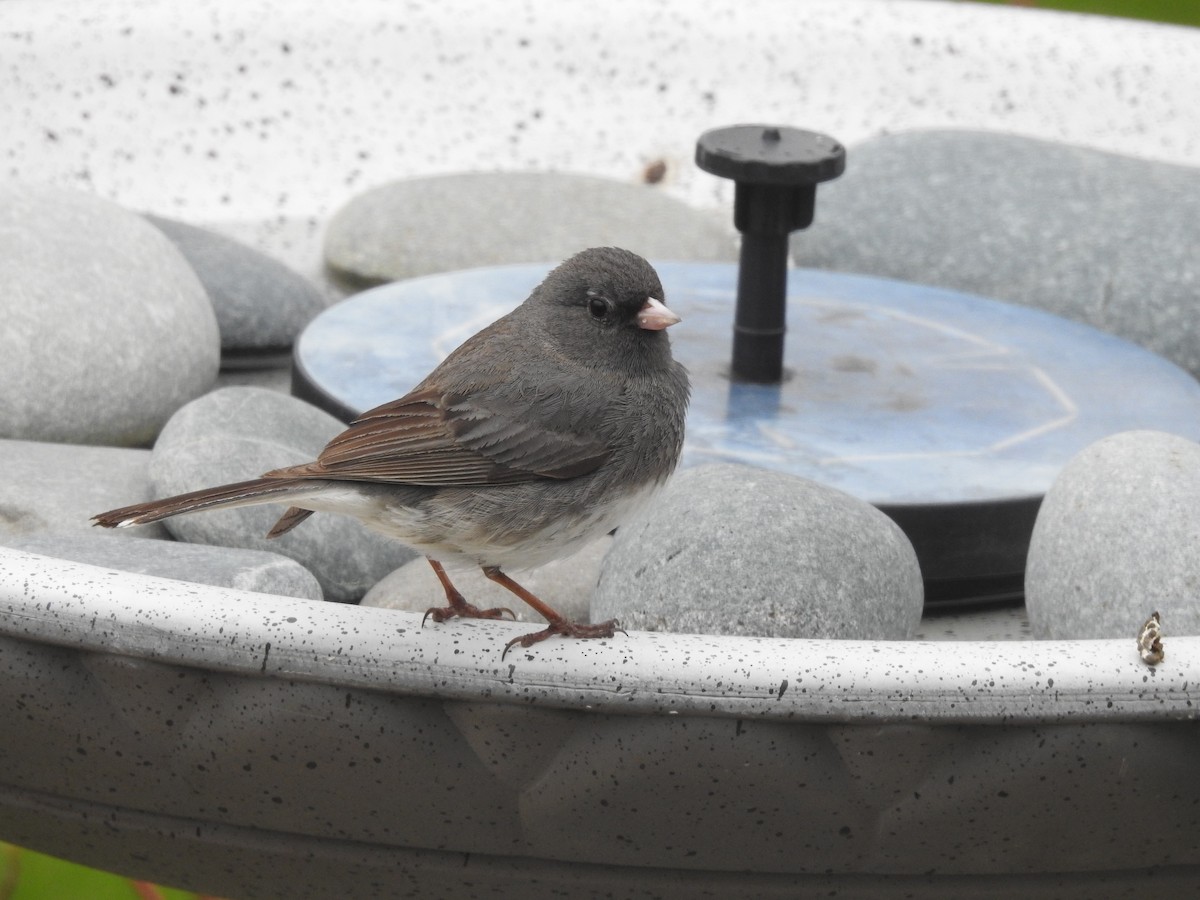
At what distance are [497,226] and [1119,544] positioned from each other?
7.25 feet

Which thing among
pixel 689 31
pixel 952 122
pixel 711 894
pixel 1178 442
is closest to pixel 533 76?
pixel 689 31

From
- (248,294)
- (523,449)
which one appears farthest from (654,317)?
(248,294)

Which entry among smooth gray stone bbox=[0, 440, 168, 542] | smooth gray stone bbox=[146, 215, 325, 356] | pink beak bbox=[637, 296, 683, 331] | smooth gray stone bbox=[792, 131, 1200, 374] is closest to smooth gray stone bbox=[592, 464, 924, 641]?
pink beak bbox=[637, 296, 683, 331]

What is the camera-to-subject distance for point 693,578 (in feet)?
6.44

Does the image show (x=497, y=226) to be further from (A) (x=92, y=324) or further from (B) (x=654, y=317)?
(B) (x=654, y=317)

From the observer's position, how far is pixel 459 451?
1875mm

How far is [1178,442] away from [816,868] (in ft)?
3.00

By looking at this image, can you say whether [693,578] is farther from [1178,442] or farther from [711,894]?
[1178,442]

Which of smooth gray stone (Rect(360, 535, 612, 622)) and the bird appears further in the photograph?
smooth gray stone (Rect(360, 535, 612, 622))

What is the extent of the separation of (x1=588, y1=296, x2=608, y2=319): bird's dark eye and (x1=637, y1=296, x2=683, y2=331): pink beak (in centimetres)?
4

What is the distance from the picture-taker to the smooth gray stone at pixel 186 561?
6.42 feet

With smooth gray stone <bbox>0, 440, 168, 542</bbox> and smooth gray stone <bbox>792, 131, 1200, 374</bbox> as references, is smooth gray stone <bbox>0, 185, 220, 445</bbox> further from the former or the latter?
smooth gray stone <bbox>792, 131, 1200, 374</bbox>

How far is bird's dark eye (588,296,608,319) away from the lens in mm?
1998

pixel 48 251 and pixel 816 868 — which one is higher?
pixel 48 251
